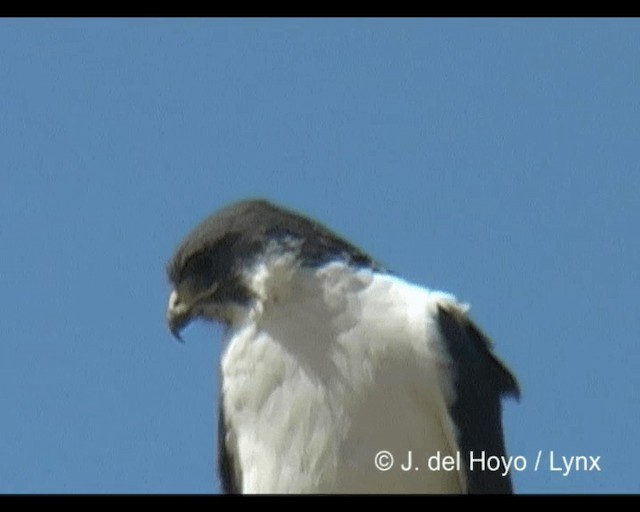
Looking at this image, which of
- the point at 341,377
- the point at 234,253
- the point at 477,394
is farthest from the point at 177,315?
the point at 477,394

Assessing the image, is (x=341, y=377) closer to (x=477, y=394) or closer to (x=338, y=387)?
(x=338, y=387)

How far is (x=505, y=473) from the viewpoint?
680 cm

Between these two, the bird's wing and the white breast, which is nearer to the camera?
the white breast

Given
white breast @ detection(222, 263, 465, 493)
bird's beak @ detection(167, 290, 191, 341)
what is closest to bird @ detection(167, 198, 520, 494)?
white breast @ detection(222, 263, 465, 493)

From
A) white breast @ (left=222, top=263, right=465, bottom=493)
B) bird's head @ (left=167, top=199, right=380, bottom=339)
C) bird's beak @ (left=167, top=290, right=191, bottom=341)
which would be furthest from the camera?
bird's beak @ (left=167, top=290, right=191, bottom=341)

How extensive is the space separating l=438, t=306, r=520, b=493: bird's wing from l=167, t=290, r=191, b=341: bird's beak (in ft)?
4.54

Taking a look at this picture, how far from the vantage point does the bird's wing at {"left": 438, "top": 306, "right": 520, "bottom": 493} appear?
21.9ft

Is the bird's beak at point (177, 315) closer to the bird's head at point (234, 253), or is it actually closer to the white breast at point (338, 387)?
the bird's head at point (234, 253)

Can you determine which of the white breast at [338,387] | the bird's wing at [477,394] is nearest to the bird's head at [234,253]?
the white breast at [338,387]

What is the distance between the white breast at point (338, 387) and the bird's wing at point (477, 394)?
0.07 meters

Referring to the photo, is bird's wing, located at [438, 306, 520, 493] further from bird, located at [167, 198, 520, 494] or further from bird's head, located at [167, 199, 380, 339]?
bird's head, located at [167, 199, 380, 339]

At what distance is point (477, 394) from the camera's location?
6.93 m
